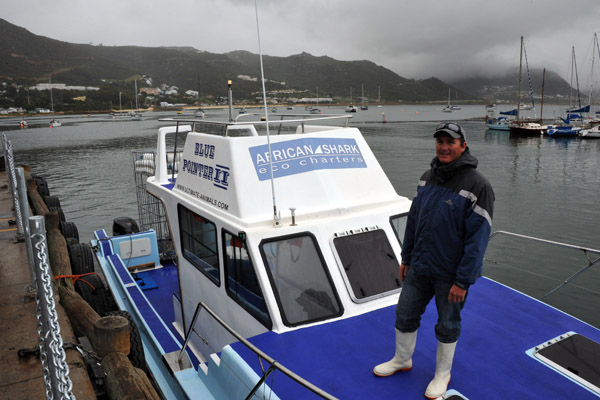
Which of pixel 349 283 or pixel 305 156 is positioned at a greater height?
pixel 305 156

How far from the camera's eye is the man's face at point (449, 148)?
2.75 meters

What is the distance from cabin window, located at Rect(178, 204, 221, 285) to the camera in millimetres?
4486

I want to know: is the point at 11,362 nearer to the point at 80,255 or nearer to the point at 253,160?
the point at 253,160

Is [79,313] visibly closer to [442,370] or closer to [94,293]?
[94,293]

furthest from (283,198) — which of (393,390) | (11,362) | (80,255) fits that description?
(80,255)

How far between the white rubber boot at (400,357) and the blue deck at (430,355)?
6cm

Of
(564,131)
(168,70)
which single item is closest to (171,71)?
(168,70)

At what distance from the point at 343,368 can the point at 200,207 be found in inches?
93.2

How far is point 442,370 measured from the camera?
2.92 metres

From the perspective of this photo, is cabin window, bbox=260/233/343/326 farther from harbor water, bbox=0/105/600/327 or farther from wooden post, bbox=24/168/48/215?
wooden post, bbox=24/168/48/215

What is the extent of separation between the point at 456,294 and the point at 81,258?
284 inches

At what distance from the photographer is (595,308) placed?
393 inches

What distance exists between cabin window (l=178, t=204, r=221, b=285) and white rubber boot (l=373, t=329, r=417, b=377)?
2009 millimetres

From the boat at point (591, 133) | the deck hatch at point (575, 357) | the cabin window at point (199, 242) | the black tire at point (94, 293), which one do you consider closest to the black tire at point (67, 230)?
the black tire at point (94, 293)
